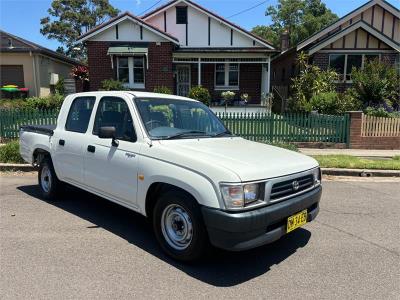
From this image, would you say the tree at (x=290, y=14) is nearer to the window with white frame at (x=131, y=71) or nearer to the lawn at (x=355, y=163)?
the window with white frame at (x=131, y=71)

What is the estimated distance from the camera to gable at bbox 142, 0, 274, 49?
21297mm

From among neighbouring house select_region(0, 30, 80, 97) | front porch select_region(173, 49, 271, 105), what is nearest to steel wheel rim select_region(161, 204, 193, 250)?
front porch select_region(173, 49, 271, 105)

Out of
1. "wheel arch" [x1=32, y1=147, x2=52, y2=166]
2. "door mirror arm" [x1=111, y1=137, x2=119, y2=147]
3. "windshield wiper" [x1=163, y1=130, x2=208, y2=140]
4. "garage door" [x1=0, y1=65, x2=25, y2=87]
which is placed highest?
"garage door" [x1=0, y1=65, x2=25, y2=87]

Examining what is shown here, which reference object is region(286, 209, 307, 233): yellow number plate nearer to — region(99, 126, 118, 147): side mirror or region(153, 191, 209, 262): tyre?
region(153, 191, 209, 262): tyre

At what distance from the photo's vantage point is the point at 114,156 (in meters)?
4.54

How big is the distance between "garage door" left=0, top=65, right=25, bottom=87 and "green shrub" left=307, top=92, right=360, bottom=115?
1824cm

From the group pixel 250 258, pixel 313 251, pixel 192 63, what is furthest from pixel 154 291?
pixel 192 63

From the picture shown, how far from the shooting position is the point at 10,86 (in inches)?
897

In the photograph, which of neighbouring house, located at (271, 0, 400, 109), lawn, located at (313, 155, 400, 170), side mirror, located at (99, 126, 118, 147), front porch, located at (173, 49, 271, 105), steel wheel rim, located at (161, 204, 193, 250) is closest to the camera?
steel wheel rim, located at (161, 204, 193, 250)

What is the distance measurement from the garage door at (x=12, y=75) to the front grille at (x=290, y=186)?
23.9 metres

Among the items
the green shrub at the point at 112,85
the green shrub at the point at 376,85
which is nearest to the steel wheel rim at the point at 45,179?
the green shrub at the point at 112,85

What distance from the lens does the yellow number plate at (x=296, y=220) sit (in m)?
3.90

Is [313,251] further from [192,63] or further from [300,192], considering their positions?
[192,63]

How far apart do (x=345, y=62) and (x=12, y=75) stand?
20.3 metres
